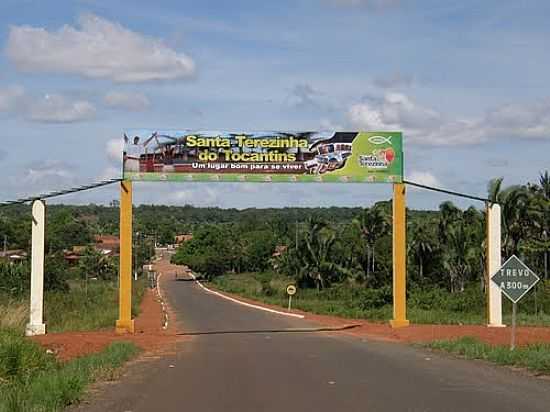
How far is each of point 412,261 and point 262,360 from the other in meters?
49.0

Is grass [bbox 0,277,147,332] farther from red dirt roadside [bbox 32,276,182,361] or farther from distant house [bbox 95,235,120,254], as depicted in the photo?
distant house [bbox 95,235,120,254]

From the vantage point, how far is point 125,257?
30734mm

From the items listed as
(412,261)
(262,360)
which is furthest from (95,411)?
(412,261)

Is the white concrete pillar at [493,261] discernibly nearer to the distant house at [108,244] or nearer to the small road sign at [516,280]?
the small road sign at [516,280]

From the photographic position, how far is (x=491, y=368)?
18406 millimetres

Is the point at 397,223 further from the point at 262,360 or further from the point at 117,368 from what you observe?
the point at 117,368

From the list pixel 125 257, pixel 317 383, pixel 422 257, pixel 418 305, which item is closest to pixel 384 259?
pixel 422 257

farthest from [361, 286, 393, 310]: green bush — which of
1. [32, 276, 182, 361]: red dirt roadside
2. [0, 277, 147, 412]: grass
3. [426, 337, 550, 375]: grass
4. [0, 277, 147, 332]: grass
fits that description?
[426, 337, 550, 375]: grass

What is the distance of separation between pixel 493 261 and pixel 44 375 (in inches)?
789

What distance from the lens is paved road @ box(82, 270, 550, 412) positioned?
12789 mm

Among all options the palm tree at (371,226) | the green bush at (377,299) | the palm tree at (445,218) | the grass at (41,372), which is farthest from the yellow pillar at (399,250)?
the palm tree at (371,226)

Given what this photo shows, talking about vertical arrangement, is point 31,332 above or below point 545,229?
below

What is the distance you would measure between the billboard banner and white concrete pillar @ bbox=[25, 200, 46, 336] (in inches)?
129

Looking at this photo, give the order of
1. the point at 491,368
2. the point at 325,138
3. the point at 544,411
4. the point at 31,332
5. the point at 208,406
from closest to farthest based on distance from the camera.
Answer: the point at 544,411 → the point at 208,406 → the point at 491,368 → the point at 31,332 → the point at 325,138
